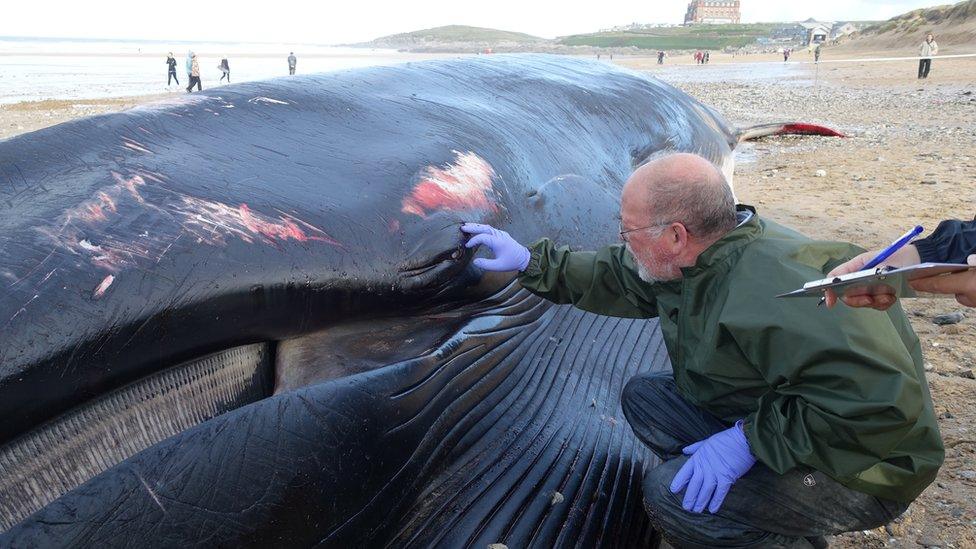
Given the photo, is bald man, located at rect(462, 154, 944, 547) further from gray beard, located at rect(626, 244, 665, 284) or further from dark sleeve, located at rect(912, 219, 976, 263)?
dark sleeve, located at rect(912, 219, 976, 263)

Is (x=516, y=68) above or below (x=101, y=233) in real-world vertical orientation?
above

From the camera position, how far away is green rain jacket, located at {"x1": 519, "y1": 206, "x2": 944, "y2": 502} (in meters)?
2.06

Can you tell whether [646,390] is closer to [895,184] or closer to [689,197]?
[689,197]

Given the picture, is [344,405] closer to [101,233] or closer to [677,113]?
[101,233]

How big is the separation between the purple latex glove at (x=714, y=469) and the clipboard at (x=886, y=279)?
697mm

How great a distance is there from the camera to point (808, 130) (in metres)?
12.7

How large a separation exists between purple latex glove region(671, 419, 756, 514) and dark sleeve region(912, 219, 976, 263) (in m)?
0.76

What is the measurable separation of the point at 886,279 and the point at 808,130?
12.1 m

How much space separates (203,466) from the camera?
200 centimetres

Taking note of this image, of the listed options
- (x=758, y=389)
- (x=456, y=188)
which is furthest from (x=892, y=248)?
(x=456, y=188)

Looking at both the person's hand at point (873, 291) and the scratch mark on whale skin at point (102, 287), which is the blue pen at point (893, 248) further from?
the scratch mark on whale skin at point (102, 287)

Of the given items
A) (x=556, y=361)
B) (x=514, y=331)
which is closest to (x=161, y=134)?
(x=514, y=331)

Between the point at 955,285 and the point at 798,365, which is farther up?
the point at 955,285

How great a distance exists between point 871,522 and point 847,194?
6.97 m
